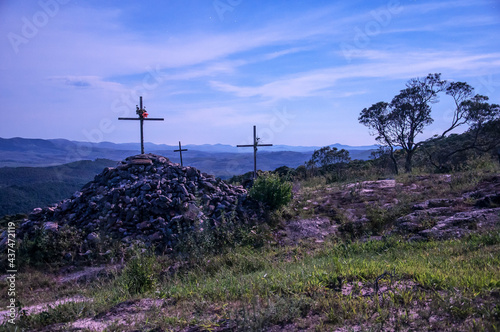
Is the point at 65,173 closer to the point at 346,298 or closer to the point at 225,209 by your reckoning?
the point at 225,209

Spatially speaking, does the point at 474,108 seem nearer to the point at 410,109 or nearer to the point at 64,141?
the point at 410,109

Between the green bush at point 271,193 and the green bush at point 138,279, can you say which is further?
the green bush at point 271,193

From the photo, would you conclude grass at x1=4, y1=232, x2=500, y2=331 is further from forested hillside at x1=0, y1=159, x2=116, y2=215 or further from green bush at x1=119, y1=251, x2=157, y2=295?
forested hillside at x1=0, y1=159, x2=116, y2=215

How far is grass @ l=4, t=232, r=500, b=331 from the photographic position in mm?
2734

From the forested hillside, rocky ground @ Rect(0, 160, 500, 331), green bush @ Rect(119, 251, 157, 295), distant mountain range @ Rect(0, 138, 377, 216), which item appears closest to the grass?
green bush @ Rect(119, 251, 157, 295)

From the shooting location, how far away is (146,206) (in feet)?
28.4

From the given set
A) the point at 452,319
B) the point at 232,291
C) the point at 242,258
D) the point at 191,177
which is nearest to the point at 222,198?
the point at 191,177

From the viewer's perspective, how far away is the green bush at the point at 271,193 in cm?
938

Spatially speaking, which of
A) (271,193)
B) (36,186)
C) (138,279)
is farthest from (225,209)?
(36,186)

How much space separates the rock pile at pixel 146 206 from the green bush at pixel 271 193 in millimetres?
373

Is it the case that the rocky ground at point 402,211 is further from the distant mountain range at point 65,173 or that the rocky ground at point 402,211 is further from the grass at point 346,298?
the distant mountain range at point 65,173

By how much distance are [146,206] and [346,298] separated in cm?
665

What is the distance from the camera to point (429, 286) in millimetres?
3244

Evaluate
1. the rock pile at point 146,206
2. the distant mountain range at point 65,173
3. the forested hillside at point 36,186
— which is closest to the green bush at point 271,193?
the rock pile at point 146,206
